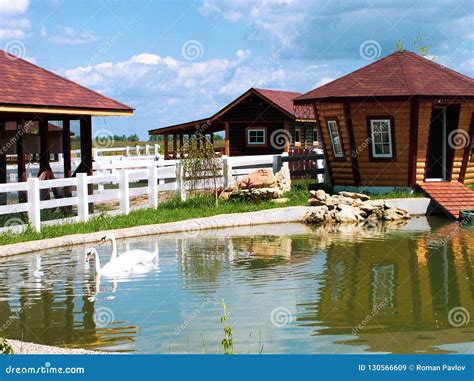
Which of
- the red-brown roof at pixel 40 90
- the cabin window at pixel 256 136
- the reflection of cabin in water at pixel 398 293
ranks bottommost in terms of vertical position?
the reflection of cabin in water at pixel 398 293

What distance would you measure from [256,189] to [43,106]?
251 inches

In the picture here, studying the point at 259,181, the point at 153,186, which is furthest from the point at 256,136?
the point at 153,186

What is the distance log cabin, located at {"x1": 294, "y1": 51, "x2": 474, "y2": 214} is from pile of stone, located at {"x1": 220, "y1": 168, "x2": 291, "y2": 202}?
3.11 meters

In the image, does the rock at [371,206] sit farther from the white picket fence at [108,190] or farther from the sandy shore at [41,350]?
the sandy shore at [41,350]

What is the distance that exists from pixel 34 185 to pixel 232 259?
4.95 metres

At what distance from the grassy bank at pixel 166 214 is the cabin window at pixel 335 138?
1.54m

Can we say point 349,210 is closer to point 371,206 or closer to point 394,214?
point 371,206

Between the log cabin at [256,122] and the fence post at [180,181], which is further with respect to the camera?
the log cabin at [256,122]

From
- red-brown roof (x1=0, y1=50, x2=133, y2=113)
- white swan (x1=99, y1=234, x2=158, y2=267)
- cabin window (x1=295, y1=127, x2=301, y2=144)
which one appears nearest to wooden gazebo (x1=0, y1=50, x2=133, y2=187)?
red-brown roof (x1=0, y1=50, x2=133, y2=113)

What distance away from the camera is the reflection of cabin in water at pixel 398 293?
9203 mm

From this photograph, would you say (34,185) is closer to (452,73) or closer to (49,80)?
(49,80)

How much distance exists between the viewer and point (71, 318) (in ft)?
33.9

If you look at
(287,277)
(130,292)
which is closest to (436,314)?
(287,277)

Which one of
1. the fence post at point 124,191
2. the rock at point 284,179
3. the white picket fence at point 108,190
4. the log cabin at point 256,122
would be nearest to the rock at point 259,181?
the rock at point 284,179
